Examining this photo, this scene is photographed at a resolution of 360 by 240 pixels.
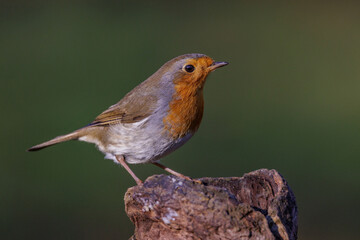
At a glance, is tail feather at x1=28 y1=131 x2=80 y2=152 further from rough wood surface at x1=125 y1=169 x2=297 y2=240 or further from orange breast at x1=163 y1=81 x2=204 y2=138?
rough wood surface at x1=125 y1=169 x2=297 y2=240

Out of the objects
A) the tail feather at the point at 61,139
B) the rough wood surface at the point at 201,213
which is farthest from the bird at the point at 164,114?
the rough wood surface at the point at 201,213

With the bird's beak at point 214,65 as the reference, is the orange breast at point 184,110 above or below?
below

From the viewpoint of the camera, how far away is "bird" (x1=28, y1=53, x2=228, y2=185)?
4.78 meters

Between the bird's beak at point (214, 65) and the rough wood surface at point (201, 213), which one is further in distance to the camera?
the bird's beak at point (214, 65)

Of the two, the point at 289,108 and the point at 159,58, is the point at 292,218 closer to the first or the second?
the point at 289,108

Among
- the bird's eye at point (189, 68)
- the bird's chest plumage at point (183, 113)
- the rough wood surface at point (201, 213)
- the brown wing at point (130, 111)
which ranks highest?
the bird's eye at point (189, 68)

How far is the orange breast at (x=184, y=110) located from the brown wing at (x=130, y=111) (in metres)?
0.21

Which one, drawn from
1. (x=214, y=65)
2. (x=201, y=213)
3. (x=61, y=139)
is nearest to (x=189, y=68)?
(x=214, y=65)

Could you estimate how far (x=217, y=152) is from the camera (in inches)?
357

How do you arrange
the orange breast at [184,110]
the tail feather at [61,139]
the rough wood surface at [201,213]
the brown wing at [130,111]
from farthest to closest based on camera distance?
the tail feather at [61,139] → the brown wing at [130,111] → the orange breast at [184,110] → the rough wood surface at [201,213]

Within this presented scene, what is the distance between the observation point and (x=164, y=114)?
15.8 feet

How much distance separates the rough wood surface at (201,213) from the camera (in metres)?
3.38

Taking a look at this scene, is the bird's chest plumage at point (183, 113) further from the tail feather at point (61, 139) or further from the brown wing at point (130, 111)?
the tail feather at point (61, 139)

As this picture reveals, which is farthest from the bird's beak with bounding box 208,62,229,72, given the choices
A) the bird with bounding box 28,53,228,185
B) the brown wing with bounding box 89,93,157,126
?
the brown wing with bounding box 89,93,157,126
